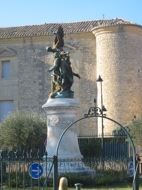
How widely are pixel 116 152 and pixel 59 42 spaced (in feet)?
42.3

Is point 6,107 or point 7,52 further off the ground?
point 7,52

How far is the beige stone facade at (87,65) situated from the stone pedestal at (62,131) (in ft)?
69.3

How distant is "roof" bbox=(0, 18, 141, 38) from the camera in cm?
4100

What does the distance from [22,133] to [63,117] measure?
13.5 metres

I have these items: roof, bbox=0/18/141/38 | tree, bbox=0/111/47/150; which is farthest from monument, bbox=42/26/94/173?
roof, bbox=0/18/141/38

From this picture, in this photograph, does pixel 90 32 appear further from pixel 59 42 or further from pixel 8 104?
pixel 59 42

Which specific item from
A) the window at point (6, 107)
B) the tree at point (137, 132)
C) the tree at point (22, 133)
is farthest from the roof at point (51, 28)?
the tree at point (22, 133)

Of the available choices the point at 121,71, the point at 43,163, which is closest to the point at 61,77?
the point at 43,163

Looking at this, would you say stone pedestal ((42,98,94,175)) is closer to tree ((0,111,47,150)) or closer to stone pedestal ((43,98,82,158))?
stone pedestal ((43,98,82,158))

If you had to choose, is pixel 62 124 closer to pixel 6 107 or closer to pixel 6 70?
pixel 6 107

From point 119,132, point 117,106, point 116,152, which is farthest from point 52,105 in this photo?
point 117,106

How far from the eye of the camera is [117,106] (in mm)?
39094

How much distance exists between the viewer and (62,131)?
17.6m

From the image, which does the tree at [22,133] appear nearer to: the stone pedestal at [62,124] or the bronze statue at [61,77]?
the bronze statue at [61,77]
